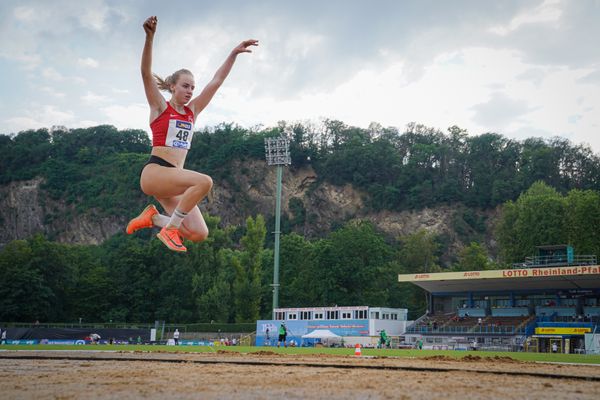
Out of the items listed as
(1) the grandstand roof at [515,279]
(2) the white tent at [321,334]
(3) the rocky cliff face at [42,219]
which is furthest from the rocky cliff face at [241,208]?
(2) the white tent at [321,334]

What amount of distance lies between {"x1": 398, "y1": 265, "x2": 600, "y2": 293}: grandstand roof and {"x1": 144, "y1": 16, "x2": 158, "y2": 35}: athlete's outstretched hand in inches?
1708

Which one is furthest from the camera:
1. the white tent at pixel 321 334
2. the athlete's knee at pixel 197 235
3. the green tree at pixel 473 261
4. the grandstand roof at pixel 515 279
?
the green tree at pixel 473 261

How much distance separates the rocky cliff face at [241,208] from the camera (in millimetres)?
113812

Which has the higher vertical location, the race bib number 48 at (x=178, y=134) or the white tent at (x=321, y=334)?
the race bib number 48 at (x=178, y=134)

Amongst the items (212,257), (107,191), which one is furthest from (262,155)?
(212,257)

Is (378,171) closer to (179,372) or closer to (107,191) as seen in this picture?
(107,191)

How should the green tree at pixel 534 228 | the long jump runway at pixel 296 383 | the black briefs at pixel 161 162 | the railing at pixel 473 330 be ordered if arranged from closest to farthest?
the long jump runway at pixel 296 383 → the black briefs at pixel 161 162 → the railing at pixel 473 330 → the green tree at pixel 534 228

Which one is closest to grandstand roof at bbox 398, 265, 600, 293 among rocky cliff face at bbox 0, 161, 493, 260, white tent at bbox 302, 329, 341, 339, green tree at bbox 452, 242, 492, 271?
white tent at bbox 302, 329, 341, 339

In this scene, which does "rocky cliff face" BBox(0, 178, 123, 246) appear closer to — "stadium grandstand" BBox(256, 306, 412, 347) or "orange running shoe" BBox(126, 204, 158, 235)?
"stadium grandstand" BBox(256, 306, 412, 347)

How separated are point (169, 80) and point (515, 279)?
1807 inches

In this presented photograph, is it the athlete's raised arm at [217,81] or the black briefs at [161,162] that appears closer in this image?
the black briefs at [161,162]

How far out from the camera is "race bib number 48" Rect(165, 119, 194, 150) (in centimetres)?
922

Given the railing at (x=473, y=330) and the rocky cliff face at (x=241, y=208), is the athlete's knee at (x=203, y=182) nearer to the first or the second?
the railing at (x=473, y=330)

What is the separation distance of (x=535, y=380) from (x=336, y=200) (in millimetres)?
105600
